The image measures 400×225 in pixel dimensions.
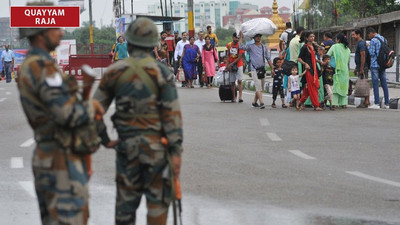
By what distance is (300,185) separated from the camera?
10469mm

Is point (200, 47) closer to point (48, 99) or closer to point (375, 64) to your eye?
point (375, 64)

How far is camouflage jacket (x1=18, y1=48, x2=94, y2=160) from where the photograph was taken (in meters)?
5.18

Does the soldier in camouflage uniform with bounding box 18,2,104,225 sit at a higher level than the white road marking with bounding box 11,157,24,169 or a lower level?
higher

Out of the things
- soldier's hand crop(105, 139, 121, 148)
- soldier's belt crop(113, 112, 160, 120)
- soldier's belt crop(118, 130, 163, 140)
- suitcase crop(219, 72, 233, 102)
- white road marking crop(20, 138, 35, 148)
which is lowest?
white road marking crop(20, 138, 35, 148)

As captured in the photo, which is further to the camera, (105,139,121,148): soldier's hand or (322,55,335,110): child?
(322,55,335,110): child

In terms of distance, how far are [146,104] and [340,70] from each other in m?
15.2

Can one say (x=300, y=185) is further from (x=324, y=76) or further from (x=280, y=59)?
(x=280, y=59)

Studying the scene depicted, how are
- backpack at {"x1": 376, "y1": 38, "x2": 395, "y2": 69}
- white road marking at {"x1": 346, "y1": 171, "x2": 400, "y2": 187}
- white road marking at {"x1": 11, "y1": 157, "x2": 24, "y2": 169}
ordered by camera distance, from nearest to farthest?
white road marking at {"x1": 346, "y1": 171, "x2": 400, "y2": 187} < white road marking at {"x1": 11, "y1": 157, "x2": 24, "y2": 169} < backpack at {"x1": 376, "y1": 38, "x2": 395, "y2": 69}

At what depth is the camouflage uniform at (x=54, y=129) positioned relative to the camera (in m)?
5.20

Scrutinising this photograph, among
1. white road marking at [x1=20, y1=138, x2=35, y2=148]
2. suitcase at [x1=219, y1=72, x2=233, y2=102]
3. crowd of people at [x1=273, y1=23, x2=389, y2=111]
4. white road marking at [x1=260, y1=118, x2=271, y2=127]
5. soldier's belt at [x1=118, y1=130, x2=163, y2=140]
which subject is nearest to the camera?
soldier's belt at [x1=118, y1=130, x2=163, y2=140]

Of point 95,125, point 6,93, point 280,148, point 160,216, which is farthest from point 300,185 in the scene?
point 6,93

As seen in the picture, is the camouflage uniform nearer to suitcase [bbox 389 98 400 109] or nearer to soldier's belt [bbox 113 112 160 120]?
soldier's belt [bbox 113 112 160 120]

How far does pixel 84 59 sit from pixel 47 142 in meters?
38.2

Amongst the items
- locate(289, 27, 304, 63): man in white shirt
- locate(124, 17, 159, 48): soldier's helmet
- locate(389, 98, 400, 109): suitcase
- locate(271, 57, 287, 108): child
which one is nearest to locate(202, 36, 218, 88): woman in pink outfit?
locate(271, 57, 287, 108): child
